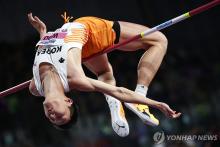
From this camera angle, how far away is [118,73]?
227 inches

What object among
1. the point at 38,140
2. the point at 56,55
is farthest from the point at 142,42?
the point at 38,140

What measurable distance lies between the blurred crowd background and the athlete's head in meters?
2.07

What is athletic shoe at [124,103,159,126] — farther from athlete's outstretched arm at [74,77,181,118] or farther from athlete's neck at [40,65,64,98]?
athlete's neck at [40,65,64,98]

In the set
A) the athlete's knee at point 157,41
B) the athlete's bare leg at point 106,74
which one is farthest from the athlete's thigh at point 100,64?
the athlete's knee at point 157,41

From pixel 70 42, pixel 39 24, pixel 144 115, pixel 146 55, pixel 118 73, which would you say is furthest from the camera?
pixel 118 73

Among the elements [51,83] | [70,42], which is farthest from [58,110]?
[70,42]

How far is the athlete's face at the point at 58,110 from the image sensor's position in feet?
10.7

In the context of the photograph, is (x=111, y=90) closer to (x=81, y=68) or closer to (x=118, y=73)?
(x=81, y=68)

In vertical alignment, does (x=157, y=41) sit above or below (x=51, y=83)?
above

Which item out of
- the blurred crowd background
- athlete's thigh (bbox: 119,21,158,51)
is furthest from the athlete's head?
the blurred crowd background

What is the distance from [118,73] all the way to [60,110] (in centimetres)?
251

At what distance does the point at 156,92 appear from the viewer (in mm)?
5613

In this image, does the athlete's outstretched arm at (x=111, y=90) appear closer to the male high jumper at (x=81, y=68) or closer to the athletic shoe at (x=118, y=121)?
the male high jumper at (x=81, y=68)

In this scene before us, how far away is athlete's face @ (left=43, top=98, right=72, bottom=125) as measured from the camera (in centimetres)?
327
